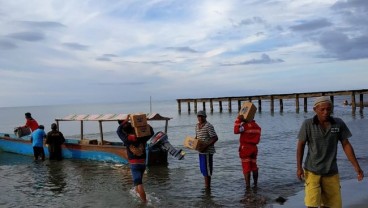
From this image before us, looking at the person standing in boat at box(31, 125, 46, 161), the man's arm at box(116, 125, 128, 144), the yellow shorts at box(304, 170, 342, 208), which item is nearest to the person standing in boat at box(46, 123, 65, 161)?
the person standing in boat at box(31, 125, 46, 161)

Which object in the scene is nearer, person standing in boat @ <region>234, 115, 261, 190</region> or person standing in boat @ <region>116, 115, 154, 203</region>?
person standing in boat @ <region>116, 115, 154, 203</region>

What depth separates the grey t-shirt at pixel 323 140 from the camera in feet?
15.5

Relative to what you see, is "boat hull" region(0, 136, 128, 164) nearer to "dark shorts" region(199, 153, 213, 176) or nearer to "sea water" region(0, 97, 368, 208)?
"sea water" region(0, 97, 368, 208)

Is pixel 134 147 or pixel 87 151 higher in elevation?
pixel 134 147

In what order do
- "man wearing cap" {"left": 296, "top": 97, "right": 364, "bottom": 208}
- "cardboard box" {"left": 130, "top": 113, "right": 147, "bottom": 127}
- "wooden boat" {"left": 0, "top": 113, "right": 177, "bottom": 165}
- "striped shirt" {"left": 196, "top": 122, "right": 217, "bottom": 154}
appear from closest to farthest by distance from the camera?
"man wearing cap" {"left": 296, "top": 97, "right": 364, "bottom": 208} → "cardboard box" {"left": 130, "top": 113, "right": 147, "bottom": 127} → "striped shirt" {"left": 196, "top": 122, "right": 217, "bottom": 154} → "wooden boat" {"left": 0, "top": 113, "right": 177, "bottom": 165}

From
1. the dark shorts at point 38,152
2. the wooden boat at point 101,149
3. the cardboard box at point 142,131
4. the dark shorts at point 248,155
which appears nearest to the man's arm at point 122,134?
the cardboard box at point 142,131

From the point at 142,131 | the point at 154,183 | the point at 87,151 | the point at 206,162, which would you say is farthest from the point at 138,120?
the point at 87,151

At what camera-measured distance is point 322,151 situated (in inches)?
187

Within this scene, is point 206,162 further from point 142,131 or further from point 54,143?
point 54,143

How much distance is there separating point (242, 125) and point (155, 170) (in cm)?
481

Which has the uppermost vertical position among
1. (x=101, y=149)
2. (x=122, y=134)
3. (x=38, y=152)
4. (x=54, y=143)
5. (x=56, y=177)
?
(x=122, y=134)

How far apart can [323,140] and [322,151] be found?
13 centimetres

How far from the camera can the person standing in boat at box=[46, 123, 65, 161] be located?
14.9 m

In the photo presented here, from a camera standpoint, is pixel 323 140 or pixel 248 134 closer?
pixel 323 140
